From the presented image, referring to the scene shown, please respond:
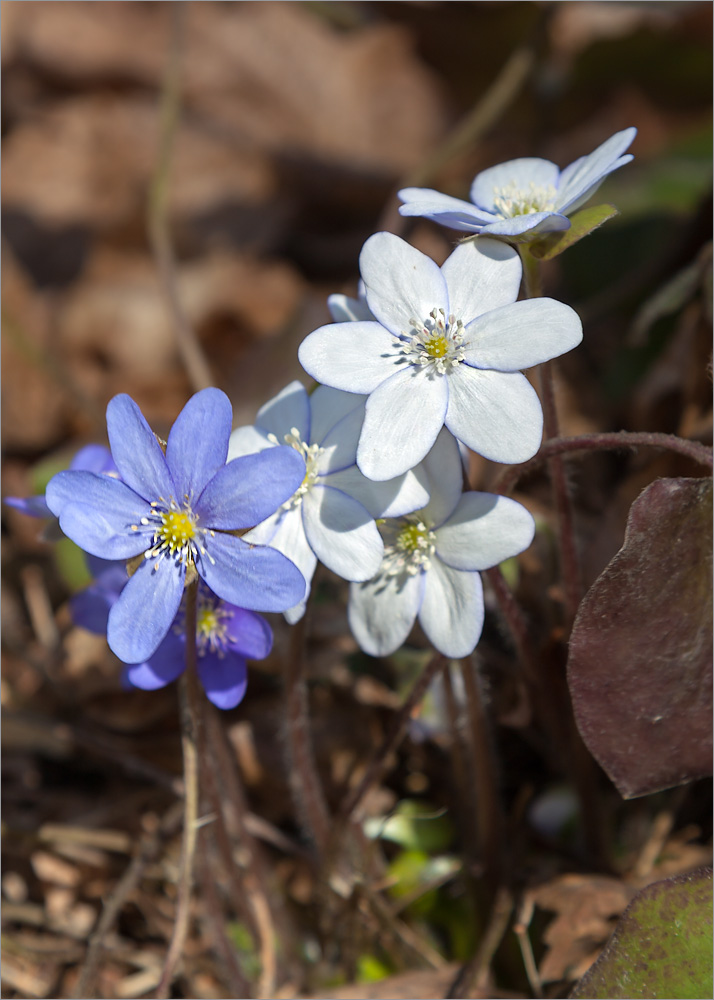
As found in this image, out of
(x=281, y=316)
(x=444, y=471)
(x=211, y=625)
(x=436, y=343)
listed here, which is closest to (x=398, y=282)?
(x=436, y=343)

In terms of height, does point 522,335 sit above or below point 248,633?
above

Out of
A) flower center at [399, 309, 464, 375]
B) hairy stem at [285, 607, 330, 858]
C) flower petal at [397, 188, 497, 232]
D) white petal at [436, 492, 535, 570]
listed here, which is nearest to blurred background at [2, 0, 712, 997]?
hairy stem at [285, 607, 330, 858]

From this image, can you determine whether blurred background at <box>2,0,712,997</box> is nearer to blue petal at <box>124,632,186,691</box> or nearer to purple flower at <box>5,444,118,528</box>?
blue petal at <box>124,632,186,691</box>

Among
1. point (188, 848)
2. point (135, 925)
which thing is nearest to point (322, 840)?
point (188, 848)

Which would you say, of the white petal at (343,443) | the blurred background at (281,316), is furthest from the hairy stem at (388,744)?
the white petal at (343,443)

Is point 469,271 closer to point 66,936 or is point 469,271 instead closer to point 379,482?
point 379,482

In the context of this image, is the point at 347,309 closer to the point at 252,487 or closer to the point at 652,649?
the point at 252,487

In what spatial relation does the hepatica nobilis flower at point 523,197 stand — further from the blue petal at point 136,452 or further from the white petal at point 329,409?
the blue petal at point 136,452
